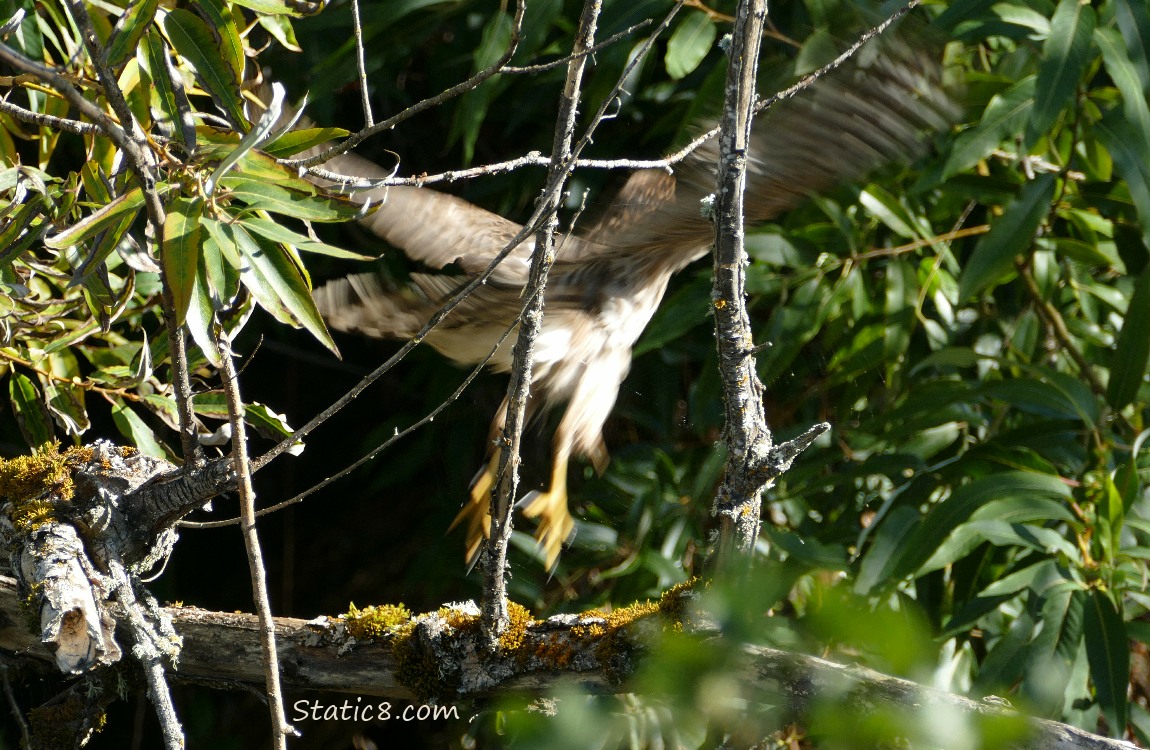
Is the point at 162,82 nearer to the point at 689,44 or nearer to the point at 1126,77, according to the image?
the point at 689,44

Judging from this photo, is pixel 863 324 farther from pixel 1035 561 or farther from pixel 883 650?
pixel 883 650

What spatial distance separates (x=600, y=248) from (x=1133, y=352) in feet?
3.56

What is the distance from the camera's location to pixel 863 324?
236cm

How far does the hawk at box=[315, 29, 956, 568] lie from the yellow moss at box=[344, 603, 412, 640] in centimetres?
27

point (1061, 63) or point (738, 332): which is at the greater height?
→ point (1061, 63)

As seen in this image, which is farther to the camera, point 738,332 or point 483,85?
point 483,85

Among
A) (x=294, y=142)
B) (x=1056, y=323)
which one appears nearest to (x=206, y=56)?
(x=294, y=142)

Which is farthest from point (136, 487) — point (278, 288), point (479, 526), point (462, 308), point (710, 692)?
point (710, 692)

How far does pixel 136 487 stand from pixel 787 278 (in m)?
1.52

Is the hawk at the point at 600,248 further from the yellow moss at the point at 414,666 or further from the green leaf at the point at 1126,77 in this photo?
the green leaf at the point at 1126,77

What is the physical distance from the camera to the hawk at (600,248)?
1.46 metres

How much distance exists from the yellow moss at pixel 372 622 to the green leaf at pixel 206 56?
0.65 meters

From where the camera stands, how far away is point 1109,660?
5.62 feet

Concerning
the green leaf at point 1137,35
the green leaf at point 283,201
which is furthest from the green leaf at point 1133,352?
the green leaf at point 283,201
